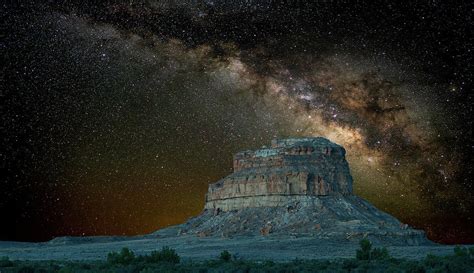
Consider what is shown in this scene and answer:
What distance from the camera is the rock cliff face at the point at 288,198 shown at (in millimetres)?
74250

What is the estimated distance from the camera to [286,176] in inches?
3381

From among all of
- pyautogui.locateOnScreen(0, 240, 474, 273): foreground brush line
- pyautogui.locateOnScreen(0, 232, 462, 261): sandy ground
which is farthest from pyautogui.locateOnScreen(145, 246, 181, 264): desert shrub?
pyautogui.locateOnScreen(0, 232, 462, 261): sandy ground

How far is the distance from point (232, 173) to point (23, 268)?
64.3 meters

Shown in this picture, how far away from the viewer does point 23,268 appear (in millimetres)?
32375

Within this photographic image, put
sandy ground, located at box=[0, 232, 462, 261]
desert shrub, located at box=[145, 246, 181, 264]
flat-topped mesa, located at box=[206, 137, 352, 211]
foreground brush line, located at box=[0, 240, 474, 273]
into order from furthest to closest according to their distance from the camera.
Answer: flat-topped mesa, located at box=[206, 137, 352, 211], sandy ground, located at box=[0, 232, 462, 261], desert shrub, located at box=[145, 246, 181, 264], foreground brush line, located at box=[0, 240, 474, 273]

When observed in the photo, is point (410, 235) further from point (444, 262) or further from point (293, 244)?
point (444, 262)

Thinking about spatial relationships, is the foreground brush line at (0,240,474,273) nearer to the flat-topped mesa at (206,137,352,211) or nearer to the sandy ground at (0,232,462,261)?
the sandy ground at (0,232,462,261)

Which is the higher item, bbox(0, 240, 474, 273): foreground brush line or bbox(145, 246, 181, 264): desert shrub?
bbox(145, 246, 181, 264): desert shrub

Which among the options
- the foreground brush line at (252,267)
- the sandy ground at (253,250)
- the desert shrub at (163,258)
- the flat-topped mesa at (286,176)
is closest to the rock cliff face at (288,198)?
the flat-topped mesa at (286,176)

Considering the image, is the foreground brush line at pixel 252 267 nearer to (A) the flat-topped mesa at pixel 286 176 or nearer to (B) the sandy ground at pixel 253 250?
(B) the sandy ground at pixel 253 250

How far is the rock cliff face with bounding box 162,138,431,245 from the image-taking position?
7425 cm

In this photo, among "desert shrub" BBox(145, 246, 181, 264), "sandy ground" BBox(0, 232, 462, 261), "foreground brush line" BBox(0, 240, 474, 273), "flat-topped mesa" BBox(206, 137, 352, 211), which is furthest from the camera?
"flat-topped mesa" BBox(206, 137, 352, 211)

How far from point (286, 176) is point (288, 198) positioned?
333cm

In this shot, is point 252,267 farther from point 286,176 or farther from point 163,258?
point 286,176
